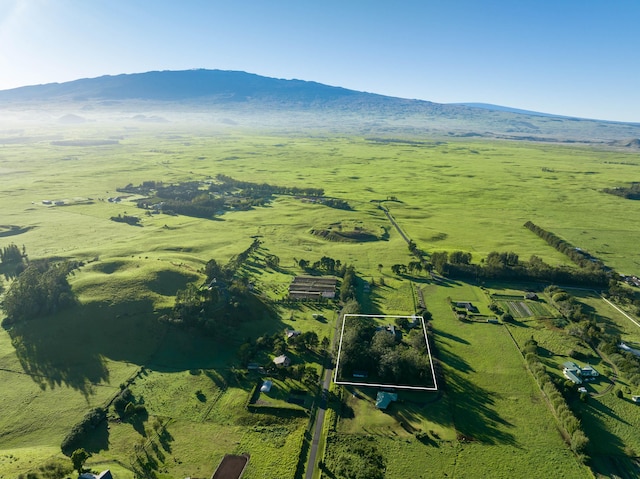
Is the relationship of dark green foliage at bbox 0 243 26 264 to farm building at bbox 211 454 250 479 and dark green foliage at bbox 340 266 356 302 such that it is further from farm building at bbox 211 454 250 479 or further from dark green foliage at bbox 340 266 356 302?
farm building at bbox 211 454 250 479

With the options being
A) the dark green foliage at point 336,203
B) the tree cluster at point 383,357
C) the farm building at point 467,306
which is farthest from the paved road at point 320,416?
the dark green foliage at point 336,203

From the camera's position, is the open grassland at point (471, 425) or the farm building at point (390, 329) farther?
the farm building at point (390, 329)

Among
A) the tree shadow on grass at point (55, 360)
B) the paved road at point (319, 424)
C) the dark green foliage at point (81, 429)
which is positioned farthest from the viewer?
the tree shadow on grass at point (55, 360)

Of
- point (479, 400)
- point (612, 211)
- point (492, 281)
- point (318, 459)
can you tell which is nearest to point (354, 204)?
point (492, 281)

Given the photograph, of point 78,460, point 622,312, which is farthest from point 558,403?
point 78,460

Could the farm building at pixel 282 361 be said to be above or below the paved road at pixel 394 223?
below

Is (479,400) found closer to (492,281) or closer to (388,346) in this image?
(388,346)

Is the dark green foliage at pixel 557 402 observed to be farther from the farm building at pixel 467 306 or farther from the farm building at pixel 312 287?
the farm building at pixel 312 287

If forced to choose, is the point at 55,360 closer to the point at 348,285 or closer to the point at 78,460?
the point at 78,460
